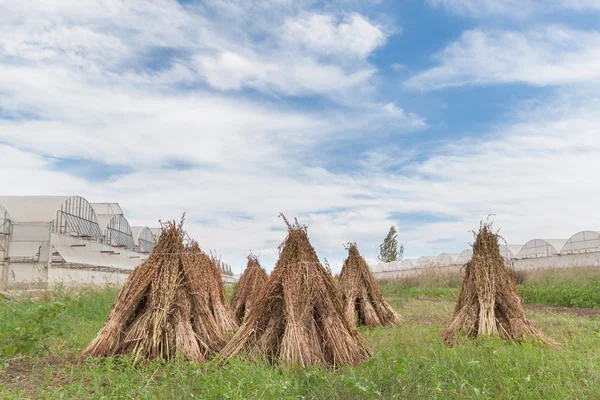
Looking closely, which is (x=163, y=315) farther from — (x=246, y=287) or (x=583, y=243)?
(x=583, y=243)

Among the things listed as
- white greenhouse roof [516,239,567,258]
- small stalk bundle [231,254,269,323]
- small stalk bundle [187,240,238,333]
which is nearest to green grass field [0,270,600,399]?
small stalk bundle [187,240,238,333]

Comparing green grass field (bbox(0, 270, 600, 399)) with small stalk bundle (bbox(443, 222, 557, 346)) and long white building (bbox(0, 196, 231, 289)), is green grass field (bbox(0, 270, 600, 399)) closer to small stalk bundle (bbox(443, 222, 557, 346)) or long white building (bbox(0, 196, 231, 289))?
small stalk bundle (bbox(443, 222, 557, 346))

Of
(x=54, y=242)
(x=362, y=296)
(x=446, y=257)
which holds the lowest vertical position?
(x=362, y=296)

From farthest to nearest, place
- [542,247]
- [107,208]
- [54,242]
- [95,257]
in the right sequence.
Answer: [107,208], [542,247], [95,257], [54,242]

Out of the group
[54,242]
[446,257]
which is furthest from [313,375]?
[446,257]

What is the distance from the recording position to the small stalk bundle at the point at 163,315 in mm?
6074

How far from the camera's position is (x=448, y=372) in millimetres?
4688

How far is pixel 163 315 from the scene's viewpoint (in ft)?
20.2

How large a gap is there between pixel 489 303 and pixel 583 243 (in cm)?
2770

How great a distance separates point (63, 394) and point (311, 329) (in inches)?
102

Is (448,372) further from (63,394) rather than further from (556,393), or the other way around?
(63,394)

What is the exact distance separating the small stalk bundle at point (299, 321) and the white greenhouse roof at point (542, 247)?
3229cm

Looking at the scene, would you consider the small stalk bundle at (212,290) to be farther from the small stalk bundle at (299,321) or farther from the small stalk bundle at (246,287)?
the small stalk bundle at (299,321)

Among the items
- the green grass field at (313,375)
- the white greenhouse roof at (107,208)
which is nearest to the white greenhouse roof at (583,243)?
the green grass field at (313,375)
